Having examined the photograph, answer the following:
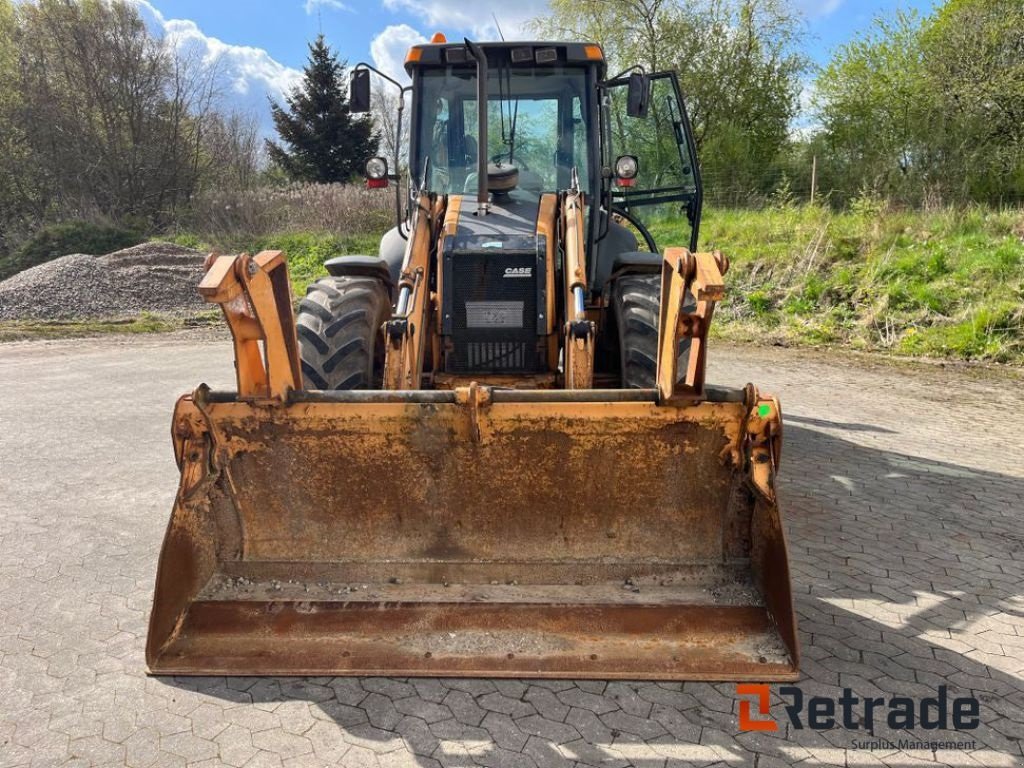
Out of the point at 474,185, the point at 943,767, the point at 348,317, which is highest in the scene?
the point at 474,185

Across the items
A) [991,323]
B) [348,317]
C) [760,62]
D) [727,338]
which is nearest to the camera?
[348,317]

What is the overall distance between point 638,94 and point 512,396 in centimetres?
291

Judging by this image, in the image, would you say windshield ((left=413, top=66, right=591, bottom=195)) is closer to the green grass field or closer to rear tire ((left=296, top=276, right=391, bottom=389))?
rear tire ((left=296, top=276, right=391, bottom=389))

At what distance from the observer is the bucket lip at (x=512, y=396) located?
320 cm

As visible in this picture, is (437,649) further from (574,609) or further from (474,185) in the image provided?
(474,185)

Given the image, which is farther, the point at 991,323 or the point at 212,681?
the point at 991,323

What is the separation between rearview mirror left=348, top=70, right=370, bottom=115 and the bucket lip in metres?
2.92

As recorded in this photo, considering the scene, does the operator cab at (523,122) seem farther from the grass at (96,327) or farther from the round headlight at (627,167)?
the grass at (96,327)

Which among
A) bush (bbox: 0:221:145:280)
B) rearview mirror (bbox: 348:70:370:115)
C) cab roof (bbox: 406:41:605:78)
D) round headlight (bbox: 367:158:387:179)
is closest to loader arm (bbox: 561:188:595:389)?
cab roof (bbox: 406:41:605:78)

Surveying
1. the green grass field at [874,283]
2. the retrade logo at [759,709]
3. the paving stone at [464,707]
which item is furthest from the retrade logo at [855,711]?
the green grass field at [874,283]

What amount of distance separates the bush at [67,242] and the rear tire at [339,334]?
21.1 metres

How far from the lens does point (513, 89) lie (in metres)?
5.29

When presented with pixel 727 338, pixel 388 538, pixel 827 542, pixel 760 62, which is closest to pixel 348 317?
Answer: pixel 388 538

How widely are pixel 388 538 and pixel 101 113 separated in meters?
28.9
